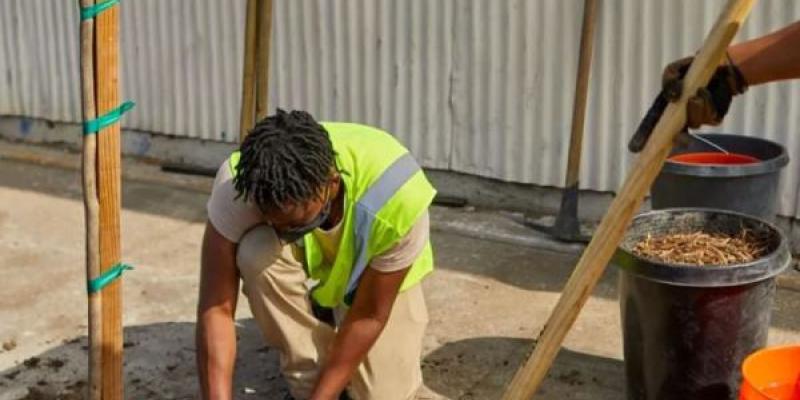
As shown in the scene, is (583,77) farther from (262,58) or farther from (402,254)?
(402,254)

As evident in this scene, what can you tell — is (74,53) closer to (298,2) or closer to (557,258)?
(298,2)

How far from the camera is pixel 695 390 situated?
356 cm

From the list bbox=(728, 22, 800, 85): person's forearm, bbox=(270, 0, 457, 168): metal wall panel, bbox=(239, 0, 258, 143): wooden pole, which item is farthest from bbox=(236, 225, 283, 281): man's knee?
bbox=(270, 0, 457, 168): metal wall panel

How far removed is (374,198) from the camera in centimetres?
324

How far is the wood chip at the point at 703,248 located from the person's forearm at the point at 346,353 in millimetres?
925

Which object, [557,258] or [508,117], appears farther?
[508,117]

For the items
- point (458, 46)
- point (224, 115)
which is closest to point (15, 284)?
point (224, 115)

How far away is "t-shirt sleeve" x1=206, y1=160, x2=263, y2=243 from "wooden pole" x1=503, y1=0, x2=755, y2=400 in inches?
38.9

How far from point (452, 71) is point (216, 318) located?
291cm

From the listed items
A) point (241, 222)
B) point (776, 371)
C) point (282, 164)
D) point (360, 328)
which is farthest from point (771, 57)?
point (241, 222)

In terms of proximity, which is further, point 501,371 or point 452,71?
point 452,71

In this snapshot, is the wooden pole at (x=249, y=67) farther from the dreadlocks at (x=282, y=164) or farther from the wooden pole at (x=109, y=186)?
the wooden pole at (x=109, y=186)

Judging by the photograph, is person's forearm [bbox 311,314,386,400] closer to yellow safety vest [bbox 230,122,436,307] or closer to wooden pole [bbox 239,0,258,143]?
yellow safety vest [bbox 230,122,436,307]

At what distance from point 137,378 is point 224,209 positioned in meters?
1.22
